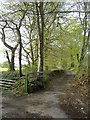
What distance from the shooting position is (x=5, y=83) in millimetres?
11875

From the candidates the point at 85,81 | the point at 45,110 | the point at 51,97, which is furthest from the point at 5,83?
the point at 45,110

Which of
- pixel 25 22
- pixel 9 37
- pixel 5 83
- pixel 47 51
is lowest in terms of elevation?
pixel 5 83

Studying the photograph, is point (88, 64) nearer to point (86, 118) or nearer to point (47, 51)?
point (86, 118)

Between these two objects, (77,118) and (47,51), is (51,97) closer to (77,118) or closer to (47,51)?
(77,118)

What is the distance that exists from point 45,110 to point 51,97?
2.06 meters

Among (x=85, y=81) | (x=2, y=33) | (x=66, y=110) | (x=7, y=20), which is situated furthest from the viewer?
(x=2, y=33)

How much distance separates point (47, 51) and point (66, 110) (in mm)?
10507

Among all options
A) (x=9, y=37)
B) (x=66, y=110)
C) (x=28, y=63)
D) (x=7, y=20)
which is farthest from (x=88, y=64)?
(x=9, y=37)

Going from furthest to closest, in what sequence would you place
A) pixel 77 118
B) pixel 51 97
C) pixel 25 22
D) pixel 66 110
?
pixel 25 22 < pixel 51 97 < pixel 66 110 < pixel 77 118

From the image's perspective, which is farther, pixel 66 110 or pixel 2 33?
pixel 2 33

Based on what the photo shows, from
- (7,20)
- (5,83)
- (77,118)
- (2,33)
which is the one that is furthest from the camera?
(2,33)

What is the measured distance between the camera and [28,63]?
56.6 feet

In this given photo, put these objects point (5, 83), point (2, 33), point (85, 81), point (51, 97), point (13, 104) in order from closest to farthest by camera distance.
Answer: point (13, 104), point (51, 97), point (85, 81), point (5, 83), point (2, 33)

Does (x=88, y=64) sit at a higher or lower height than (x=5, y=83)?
higher
